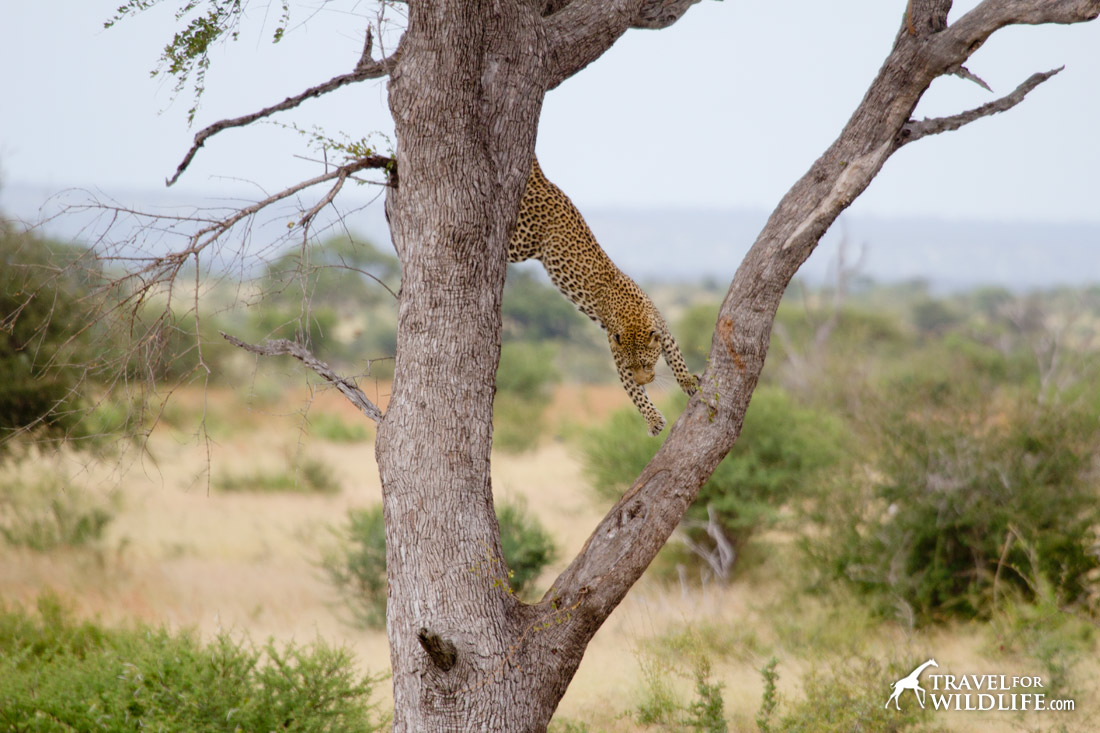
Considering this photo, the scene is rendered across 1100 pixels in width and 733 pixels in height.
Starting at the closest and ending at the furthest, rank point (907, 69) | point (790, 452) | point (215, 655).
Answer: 1. point (907, 69)
2. point (215, 655)
3. point (790, 452)

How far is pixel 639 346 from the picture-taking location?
4.88m

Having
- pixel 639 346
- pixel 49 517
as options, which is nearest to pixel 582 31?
pixel 639 346

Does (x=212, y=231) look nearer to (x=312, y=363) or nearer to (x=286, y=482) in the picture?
(x=312, y=363)

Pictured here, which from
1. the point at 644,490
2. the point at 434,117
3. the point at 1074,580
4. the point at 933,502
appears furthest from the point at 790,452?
the point at 434,117

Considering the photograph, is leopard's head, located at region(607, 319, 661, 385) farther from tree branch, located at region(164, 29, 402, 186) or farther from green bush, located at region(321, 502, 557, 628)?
green bush, located at region(321, 502, 557, 628)

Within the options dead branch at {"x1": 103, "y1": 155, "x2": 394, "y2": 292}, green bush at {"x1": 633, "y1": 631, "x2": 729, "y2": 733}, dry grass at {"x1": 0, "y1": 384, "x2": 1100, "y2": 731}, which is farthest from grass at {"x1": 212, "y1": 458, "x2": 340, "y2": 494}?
dead branch at {"x1": 103, "y1": 155, "x2": 394, "y2": 292}

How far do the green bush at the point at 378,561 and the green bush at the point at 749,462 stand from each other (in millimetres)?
1514

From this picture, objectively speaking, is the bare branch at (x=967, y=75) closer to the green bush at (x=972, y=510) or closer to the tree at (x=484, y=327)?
the tree at (x=484, y=327)

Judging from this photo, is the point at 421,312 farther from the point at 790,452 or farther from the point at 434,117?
the point at 790,452

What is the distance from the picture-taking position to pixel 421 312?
373cm

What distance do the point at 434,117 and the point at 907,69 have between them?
6.38 ft

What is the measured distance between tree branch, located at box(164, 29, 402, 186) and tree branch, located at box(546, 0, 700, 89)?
2.41 ft

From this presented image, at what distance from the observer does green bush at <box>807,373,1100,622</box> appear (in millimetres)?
7582

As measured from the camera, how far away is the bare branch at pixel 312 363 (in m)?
3.78
